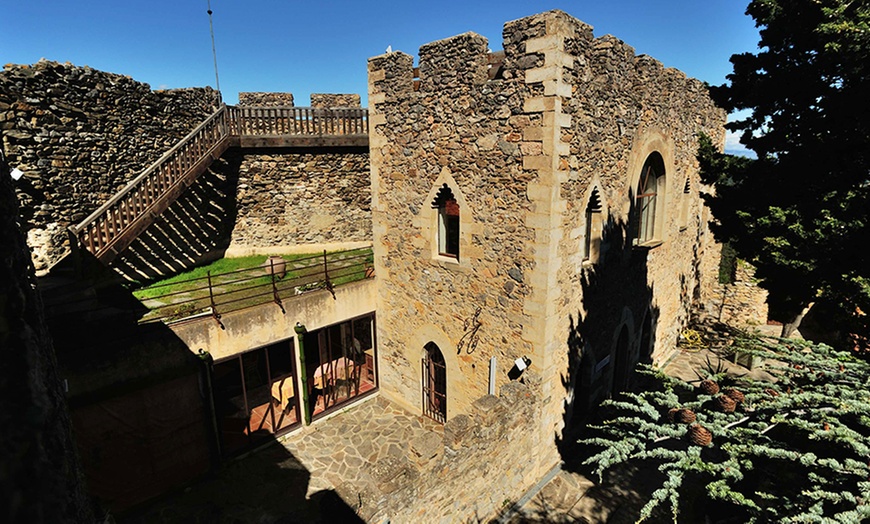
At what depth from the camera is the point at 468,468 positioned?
23.4ft

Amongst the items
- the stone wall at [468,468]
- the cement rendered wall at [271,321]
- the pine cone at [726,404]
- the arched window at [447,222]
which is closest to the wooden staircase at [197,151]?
the cement rendered wall at [271,321]

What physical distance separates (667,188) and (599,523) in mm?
8095

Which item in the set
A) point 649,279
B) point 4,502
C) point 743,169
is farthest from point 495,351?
point 4,502

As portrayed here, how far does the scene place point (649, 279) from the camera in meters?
11.9

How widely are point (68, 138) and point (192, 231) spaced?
389cm

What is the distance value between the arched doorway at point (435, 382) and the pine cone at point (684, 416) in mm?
5859

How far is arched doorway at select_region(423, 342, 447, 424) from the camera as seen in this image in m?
10.4

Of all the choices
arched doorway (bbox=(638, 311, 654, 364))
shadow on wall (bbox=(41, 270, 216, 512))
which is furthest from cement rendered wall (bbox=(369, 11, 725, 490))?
shadow on wall (bbox=(41, 270, 216, 512))

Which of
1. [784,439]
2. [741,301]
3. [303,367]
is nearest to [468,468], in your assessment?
[784,439]

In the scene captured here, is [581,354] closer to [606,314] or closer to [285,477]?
[606,314]

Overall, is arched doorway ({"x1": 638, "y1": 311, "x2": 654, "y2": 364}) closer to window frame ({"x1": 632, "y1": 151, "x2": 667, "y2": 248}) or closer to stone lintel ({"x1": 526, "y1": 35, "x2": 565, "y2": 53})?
window frame ({"x1": 632, "y1": 151, "x2": 667, "y2": 248})

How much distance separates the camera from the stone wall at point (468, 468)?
623 cm

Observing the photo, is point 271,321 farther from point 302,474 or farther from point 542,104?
point 542,104

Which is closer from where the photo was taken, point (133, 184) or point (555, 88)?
point (555, 88)
